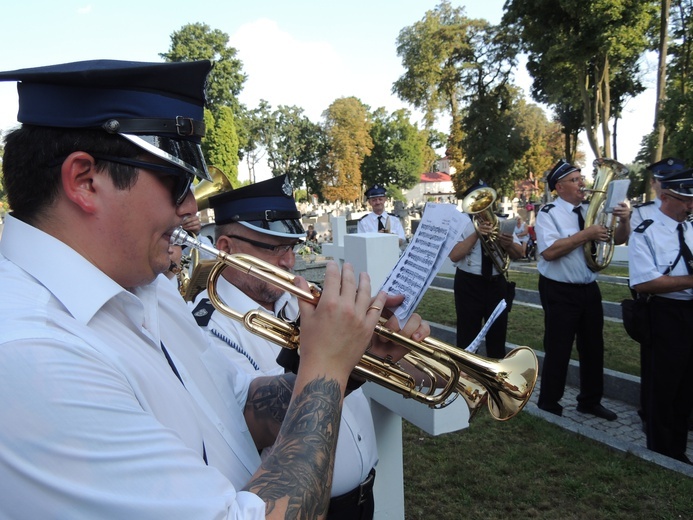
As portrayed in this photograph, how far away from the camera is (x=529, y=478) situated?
3.87m

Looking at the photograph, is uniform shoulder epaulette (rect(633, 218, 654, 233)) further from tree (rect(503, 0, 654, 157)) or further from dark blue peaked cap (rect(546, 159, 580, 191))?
tree (rect(503, 0, 654, 157))

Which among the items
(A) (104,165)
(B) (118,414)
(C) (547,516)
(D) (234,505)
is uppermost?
(A) (104,165)

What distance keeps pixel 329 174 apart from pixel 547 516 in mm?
53231

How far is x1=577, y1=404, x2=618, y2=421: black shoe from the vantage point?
526cm

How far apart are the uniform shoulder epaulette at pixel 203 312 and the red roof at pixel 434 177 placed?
102 m

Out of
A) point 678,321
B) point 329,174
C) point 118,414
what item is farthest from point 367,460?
point 329,174

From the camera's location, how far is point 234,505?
1.00 metres

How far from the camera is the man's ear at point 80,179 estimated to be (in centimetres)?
112

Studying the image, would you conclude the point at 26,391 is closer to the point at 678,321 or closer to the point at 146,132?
the point at 146,132

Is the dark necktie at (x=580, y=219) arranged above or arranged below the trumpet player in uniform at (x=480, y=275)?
above

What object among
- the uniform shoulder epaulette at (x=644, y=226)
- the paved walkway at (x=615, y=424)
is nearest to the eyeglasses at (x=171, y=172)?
the paved walkway at (x=615, y=424)

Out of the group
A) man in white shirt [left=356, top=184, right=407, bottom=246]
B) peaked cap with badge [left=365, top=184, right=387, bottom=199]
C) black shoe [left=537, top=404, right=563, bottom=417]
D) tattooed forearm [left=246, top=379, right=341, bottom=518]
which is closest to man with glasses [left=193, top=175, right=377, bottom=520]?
tattooed forearm [left=246, top=379, right=341, bottom=518]

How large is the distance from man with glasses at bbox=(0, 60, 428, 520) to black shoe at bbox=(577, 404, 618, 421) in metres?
4.76

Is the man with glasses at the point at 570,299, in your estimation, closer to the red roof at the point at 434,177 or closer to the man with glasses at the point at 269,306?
the man with glasses at the point at 269,306
